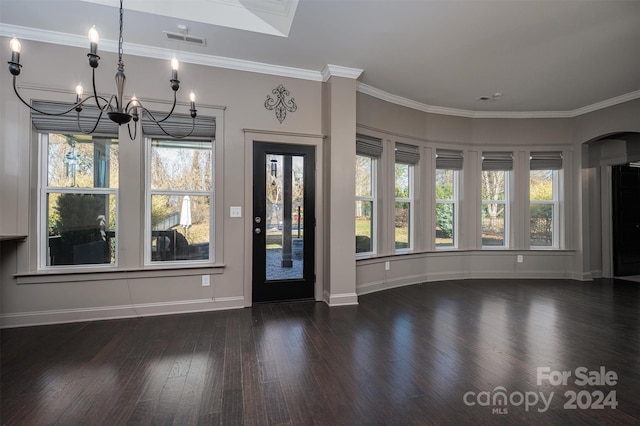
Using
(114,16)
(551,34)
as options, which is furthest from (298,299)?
(551,34)

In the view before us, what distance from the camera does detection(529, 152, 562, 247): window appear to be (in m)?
5.50

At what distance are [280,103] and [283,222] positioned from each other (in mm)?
1552

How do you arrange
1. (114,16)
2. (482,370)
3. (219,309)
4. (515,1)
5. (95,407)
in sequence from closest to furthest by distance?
1. (95,407)
2. (482,370)
3. (515,1)
4. (114,16)
5. (219,309)

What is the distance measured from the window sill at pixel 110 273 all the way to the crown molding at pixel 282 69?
2.42 meters

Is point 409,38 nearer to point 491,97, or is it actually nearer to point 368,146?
point 368,146

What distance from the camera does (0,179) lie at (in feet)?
9.71

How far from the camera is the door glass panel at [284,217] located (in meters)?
3.81

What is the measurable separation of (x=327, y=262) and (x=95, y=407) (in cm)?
260

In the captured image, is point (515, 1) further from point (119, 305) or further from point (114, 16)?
point (119, 305)

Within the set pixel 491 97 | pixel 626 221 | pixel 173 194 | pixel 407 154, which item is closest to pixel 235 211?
pixel 173 194

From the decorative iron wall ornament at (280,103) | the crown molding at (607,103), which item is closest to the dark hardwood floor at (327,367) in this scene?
the decorative iron wall ornament at (280,103)

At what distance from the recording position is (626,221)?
18.5ft

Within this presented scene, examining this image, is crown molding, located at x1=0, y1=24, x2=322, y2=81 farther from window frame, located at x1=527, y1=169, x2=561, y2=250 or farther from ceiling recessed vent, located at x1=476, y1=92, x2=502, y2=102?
window frame, located at x1=527, y1=169, x2=561, y2=250

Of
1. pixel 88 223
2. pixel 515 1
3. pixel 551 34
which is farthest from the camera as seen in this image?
pixel 88 223
